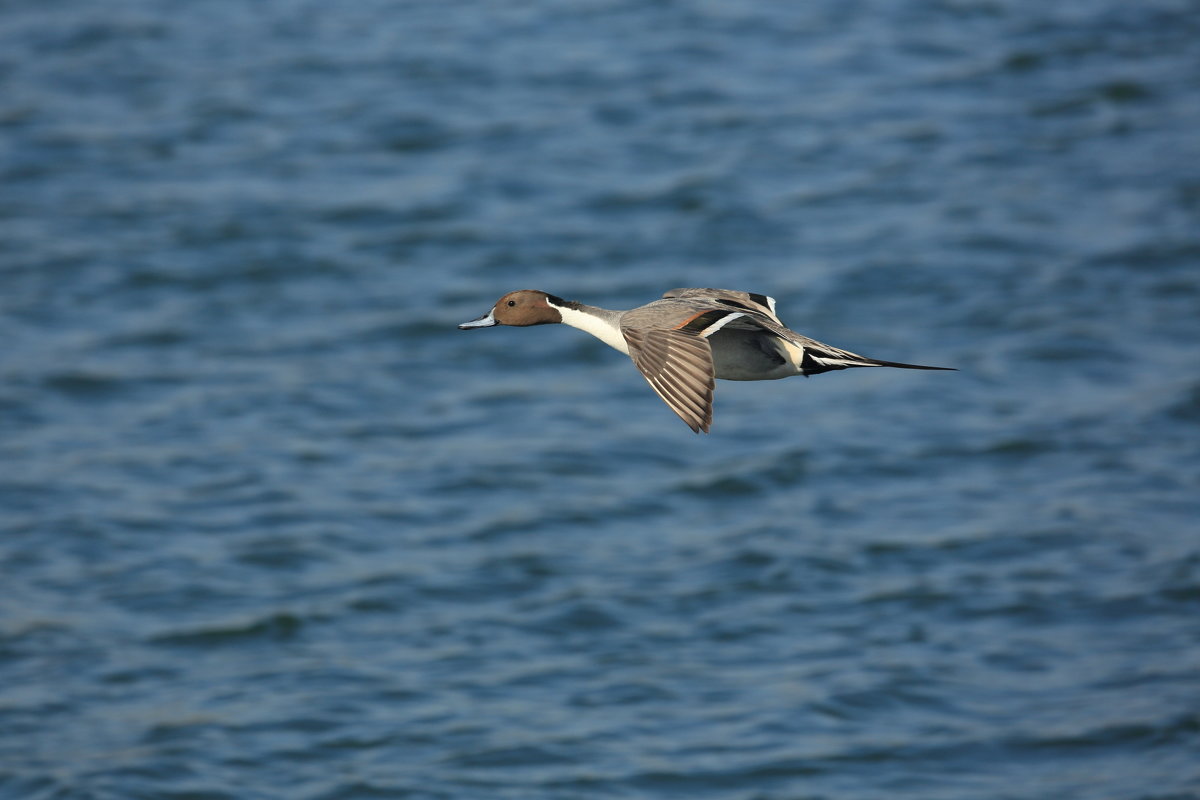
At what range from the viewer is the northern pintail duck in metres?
6.35

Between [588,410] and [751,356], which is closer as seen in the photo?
[751,356]

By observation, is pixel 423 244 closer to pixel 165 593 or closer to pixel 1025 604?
pixel 165 593

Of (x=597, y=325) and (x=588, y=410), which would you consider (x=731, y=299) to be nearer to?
(x=597, y=325)

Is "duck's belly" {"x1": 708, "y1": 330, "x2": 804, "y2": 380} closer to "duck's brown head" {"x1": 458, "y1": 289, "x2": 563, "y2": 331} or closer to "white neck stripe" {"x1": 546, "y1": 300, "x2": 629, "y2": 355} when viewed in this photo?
"white neck stripe" {"x1": 546, "y1": 300, "x2": 629, "y2": 355}

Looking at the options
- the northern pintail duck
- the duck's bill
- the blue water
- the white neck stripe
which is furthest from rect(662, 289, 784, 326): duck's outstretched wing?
the blue water

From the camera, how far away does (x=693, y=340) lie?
6.51 meters

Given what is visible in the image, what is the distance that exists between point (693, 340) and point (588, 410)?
33.0 feet

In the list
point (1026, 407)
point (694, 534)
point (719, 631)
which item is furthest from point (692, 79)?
point (719, 631)

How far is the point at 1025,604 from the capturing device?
13922mm

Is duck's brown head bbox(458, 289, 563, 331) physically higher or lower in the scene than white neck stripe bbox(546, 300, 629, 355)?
higher

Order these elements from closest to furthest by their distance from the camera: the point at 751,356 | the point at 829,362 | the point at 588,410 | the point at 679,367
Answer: the point at 679,367 → the point at 829,362 → the point at 751,356 → the point at 588,410

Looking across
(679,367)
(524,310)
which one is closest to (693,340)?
(679,367)

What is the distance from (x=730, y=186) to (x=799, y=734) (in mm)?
9669

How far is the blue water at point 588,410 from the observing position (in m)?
12.5
